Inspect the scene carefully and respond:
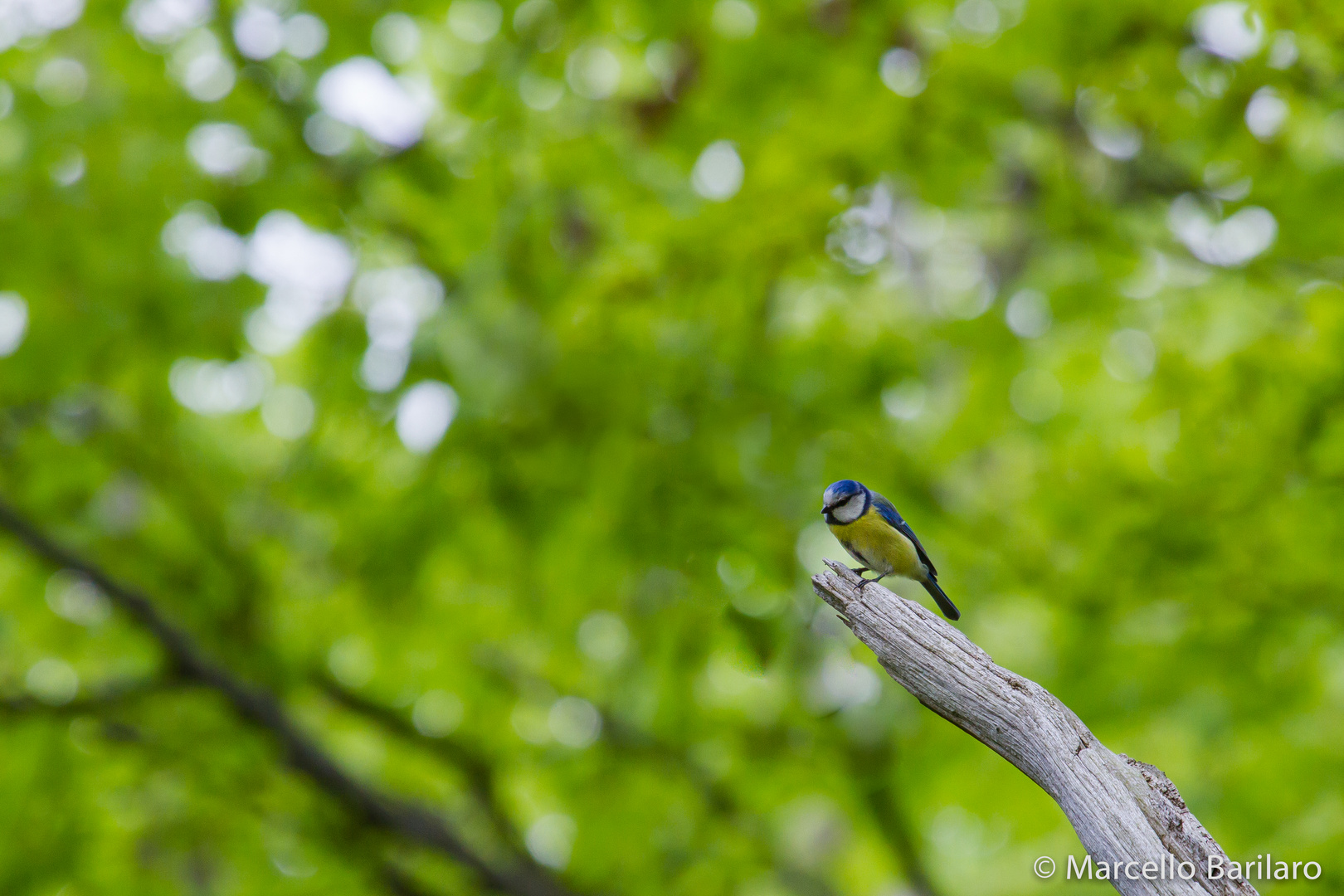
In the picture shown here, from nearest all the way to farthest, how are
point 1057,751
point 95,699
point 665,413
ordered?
1. point 1057,751
2. point 665,413
3. point 95,699

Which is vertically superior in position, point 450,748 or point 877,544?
point 877,544

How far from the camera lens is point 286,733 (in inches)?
180

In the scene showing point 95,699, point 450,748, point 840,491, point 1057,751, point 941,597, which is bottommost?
point 95,699

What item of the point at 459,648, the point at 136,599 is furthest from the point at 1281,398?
the point at 136,599

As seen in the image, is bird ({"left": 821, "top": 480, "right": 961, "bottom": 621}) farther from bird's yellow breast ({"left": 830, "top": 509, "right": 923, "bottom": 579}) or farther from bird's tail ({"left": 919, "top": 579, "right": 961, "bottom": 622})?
bird's tail ({"left": 919, "top": 579, "right": 961, "bottom": 622})

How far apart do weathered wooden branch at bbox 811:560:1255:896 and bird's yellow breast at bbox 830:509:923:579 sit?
0.53 m

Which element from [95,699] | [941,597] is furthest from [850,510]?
[95,699]

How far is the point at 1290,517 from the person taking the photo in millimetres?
3428

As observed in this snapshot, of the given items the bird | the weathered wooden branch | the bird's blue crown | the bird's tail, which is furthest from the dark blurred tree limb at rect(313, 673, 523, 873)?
the weathered wooden branch

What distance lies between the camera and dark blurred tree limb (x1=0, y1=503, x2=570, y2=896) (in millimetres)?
4281

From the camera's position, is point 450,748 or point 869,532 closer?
point 869,532

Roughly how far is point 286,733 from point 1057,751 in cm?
410

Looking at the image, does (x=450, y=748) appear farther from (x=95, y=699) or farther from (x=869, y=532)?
(x=869, y=532)

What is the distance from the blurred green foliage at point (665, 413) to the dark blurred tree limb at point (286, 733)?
165mm
